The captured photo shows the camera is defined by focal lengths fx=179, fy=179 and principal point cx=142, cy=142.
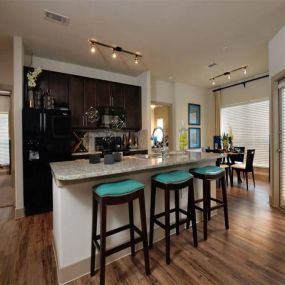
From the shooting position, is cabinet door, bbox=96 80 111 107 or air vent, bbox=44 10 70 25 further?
cabinet door, bbox=96 80 111 107

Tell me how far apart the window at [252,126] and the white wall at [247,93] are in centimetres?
16

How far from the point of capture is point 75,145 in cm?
406

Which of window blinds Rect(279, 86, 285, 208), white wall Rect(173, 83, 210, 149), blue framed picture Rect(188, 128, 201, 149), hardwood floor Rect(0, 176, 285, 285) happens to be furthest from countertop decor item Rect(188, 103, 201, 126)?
hardwood floor Rect(0, 176, 285, 285)

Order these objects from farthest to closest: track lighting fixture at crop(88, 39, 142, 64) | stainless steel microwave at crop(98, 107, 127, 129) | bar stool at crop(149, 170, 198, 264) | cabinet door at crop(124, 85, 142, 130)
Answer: cabinet door at crop(124, 85, 142, 130), stainless steel microwave at crop(98, 107, 127, 129), track lighting fixture at crop(88, 39, 142, 64), bar stool at crop(149, 170, 198, 264)

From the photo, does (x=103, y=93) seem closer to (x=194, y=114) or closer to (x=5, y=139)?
(x=194, y=114)

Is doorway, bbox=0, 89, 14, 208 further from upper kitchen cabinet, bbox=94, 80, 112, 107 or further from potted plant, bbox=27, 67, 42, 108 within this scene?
upper kitchen cabinet, bbox=94, 80, 112, 107

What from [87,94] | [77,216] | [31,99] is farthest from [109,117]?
[77,216]

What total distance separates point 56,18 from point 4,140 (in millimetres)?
6141

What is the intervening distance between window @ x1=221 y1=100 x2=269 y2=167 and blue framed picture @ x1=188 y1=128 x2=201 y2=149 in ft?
2.84

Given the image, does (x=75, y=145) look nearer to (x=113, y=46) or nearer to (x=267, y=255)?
(x=113, y=46)

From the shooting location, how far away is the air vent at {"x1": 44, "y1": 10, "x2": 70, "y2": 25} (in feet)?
7.80

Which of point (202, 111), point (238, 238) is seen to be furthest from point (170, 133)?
point (238, 238)

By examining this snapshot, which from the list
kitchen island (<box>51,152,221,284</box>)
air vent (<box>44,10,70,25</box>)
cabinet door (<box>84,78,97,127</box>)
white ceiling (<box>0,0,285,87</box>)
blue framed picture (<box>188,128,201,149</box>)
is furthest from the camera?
blue framed picture (<box>188,128,201,149</box>)

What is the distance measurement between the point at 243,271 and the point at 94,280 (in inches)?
53.9
